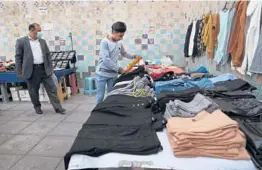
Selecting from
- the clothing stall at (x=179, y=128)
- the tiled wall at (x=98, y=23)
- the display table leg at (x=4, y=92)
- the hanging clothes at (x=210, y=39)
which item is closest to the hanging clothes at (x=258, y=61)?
the clothing stall at (x=179, y=128)

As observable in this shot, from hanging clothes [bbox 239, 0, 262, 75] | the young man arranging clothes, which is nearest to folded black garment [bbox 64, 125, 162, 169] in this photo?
hanging clothes [bbox 239, 0, 262, 75]

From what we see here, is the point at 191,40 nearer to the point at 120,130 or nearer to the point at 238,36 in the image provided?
the point at 238,36

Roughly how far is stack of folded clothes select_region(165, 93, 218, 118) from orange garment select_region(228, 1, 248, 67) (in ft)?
3.43

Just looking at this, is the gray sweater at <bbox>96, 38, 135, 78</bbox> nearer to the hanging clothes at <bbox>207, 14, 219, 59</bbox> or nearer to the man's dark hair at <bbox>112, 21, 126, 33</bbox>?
the man's dark hair at <bbox>112, 21, 126, 33</bbox>

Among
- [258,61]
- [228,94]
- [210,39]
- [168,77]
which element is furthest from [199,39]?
[228,94]

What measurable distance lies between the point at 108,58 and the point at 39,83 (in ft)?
5.57

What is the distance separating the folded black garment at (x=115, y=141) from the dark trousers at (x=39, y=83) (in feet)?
8.96

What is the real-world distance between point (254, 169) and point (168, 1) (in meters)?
4.49

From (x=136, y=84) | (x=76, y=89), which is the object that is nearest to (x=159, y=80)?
(x=136, y=84)

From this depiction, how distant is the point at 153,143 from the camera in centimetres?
112

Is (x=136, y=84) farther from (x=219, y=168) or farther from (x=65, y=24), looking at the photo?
(x=65, y=24)

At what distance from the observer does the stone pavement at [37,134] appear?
248 cm

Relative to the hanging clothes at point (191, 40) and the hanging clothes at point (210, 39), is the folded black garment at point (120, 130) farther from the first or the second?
the hanging clothes at point (191, 40)

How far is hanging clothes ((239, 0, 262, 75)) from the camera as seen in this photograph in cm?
199
